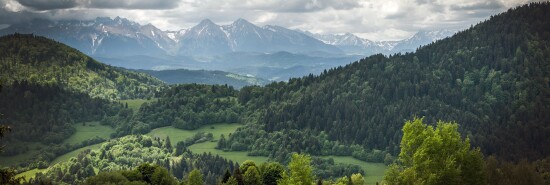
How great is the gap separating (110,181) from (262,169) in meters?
36.6

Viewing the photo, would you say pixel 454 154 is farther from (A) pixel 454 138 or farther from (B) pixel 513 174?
(B) pixel 513 174

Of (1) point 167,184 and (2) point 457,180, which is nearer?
(2) point 457,180

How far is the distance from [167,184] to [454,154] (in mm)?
91233

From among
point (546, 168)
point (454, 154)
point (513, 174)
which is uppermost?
point (454, 154)

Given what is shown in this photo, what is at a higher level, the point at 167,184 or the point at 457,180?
the point at 457,180

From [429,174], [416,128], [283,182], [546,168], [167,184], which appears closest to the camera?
Result: [429,174]

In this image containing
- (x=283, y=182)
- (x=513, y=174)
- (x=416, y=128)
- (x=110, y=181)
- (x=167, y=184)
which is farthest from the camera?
(x=167, y=184)

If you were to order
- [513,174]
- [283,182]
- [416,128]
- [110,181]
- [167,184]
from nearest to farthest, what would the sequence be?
[416,128] → [283,182] → [513,174] → [110,181] → [167,184]

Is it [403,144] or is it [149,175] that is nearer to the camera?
[403,144]

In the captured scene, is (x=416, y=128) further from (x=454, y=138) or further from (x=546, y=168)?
(x=546, y=168)

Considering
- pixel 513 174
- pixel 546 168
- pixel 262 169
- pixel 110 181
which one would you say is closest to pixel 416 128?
pixel 513 174

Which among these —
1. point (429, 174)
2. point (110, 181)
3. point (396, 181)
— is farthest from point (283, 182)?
point (110, 181)

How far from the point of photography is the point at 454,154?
214 ft

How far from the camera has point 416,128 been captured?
67562 millimetres
